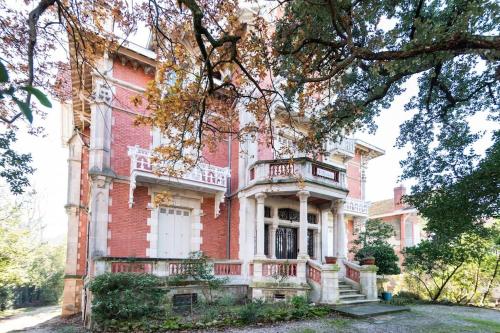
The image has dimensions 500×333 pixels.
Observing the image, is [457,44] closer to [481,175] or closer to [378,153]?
[481,175]

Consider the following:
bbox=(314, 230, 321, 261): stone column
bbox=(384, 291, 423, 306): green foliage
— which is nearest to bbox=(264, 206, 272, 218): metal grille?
bbox=(314, 230, 321, 261): stone column

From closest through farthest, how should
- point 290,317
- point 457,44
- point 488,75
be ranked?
point 457,44, point 488,75, point 290,317

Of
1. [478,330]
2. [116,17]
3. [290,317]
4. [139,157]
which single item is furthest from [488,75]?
[139,157]

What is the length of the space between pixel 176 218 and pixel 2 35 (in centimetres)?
831

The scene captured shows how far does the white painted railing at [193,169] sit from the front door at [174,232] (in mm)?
1505

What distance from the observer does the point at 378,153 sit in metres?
22.3

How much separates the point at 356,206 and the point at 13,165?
15949mm

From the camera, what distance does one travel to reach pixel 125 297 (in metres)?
9.23

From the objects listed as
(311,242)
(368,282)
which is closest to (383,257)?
(311,242)

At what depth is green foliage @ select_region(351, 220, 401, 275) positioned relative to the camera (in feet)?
54.8

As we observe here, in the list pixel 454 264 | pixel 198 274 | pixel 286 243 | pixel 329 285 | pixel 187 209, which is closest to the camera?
pixel 198 274

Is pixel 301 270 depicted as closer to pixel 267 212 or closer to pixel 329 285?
pixel 329 285

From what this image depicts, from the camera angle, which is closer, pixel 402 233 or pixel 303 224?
pixel 303 224

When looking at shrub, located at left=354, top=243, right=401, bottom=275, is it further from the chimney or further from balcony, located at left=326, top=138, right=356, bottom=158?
the chimney
